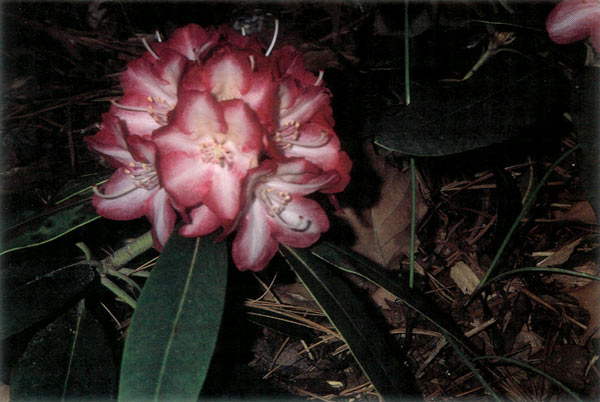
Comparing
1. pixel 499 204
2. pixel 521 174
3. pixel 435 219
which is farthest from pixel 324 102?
pixel 521 174

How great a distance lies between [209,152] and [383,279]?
1.41 ft

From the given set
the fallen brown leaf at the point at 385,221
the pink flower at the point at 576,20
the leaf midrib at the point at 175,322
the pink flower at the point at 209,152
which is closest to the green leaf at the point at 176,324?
the leaf midrib at the point at 175,322

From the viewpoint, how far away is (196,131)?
2.19ft

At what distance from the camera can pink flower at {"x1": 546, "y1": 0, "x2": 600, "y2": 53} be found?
0.95m

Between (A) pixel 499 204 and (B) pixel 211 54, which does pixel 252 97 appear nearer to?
(B) pixel 211 54

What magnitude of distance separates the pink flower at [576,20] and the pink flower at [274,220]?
0.67 meters

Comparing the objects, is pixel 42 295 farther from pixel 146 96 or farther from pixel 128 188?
pixel 146 96

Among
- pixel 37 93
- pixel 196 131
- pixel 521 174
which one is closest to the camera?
pixel 196 131

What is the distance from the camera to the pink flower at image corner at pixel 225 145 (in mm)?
658

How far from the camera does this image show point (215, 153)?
26.7 inches

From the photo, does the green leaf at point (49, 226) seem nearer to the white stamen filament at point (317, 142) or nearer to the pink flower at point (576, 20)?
the white stamen filament at point (317, 142)

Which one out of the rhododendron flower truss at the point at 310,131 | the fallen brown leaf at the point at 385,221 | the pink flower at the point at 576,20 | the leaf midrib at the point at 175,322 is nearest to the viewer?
the leaf midrib at the point at 175,322

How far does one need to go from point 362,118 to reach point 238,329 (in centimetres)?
59

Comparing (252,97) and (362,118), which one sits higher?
(252,97)
